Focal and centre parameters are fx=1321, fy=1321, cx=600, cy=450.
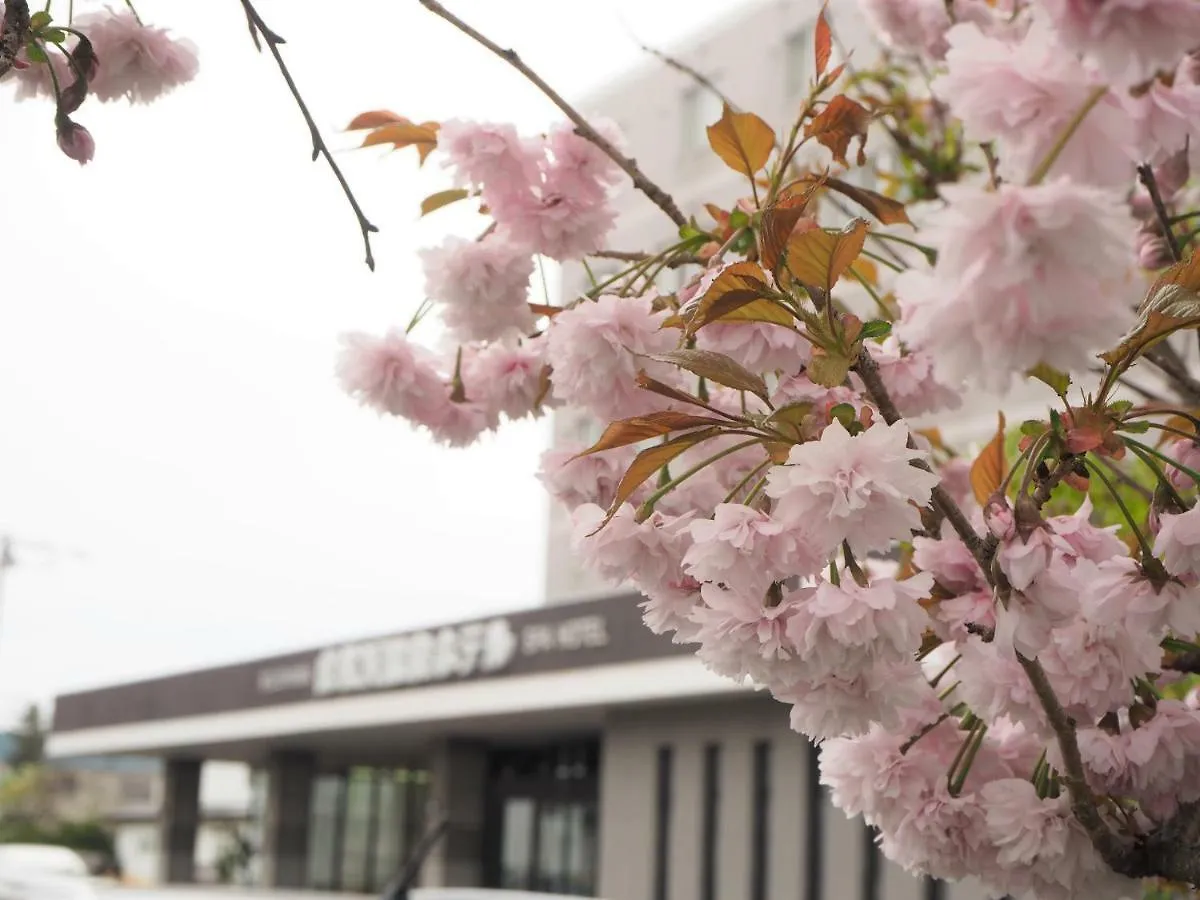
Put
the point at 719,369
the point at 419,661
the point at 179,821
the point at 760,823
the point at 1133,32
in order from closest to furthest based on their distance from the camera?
1. the point at 1133,32
2. the point at 719,369
3. the point at 760,823
4. the point at 419,661
5. the point at 179,821

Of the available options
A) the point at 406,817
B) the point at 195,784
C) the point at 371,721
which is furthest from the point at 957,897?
the point at 195,784

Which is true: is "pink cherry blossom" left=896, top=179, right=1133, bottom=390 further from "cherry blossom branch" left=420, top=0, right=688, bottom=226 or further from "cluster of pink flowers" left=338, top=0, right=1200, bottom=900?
"cherry blossom branch" left=420, top=0, right=688, bottom=226

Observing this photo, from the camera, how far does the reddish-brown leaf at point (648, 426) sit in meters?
1.11

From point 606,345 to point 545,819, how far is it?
15151 millimetres

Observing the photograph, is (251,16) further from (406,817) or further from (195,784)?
(195,784)

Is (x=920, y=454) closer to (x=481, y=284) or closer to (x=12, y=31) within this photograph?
(x=481, y=284)

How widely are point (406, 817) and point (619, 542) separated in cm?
2182

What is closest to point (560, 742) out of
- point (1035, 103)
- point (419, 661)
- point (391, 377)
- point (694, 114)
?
point (419, 661)

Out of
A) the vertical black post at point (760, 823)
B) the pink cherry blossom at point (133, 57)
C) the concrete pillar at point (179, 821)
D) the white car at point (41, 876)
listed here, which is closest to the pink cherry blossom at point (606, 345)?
the pink cherry blossom at point (133, 57)

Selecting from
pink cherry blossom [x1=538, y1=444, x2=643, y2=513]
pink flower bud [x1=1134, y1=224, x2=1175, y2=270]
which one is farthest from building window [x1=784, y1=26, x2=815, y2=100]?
pink cherry blossom [x1=538, y1=444, x2=643, y2=513]

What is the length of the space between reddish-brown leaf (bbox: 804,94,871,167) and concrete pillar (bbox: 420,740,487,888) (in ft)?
49.4

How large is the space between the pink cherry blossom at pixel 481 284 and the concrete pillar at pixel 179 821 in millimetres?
22302

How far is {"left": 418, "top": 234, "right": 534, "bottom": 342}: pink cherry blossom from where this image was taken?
1.46 meters

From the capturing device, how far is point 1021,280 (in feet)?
2.30
